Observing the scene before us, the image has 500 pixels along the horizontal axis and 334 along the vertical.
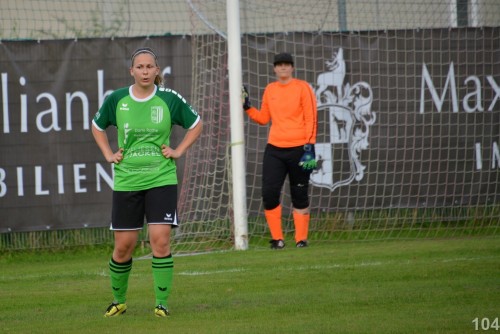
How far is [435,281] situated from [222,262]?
306 cm

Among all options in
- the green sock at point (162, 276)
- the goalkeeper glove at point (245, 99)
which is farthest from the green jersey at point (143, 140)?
the goalkeeper glove at point (245, 99)

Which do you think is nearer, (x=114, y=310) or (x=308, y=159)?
(x=114, y=310)

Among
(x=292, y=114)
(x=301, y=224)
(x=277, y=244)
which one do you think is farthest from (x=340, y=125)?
(x=277, y=244)

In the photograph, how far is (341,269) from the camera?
10.4 metres

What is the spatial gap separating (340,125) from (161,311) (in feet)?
23.9

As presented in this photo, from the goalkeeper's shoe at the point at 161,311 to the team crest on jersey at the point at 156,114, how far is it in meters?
1.35

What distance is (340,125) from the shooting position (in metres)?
→ 14.5

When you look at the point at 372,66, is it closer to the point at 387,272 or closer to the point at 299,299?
the point at 387,272

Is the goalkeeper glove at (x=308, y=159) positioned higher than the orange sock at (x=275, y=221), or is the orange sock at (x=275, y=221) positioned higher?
the goalkeeper glove at (x=308, y=159)

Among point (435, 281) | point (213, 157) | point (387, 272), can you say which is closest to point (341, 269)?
point (387, 272)

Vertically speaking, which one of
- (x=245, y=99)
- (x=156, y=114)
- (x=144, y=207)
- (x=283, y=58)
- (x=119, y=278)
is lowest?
(x=119, y=278)

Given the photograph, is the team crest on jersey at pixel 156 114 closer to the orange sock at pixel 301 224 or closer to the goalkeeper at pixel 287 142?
the goalkeeper at pixel 287 142

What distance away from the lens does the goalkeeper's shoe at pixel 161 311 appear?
7.65 metres

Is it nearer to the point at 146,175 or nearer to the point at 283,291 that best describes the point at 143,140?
the point at 146,175
